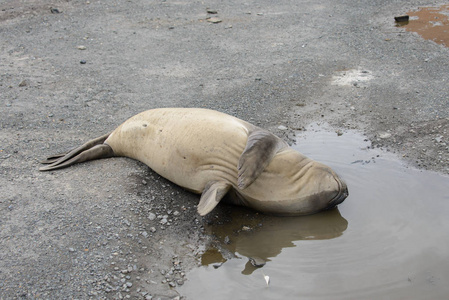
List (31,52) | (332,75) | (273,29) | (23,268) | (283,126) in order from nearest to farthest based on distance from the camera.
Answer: (23,268), (283,126), (332,75), (31,52), (273,29)

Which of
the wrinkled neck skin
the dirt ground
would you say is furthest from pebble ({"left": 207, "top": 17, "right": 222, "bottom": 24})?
the wrinkled neck skin

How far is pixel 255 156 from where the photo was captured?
468 centimetres

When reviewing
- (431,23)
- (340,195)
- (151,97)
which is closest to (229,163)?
(340,195)

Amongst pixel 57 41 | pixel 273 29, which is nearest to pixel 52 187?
pixel 57 41

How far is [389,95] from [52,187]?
4715 millimetres

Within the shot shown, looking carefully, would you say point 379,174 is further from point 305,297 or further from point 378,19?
point 378,19

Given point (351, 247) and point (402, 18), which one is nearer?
point (351, 247)

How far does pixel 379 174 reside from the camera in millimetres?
5176

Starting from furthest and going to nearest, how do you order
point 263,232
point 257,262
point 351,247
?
point 263,232 < point 351,247 < point 257,262

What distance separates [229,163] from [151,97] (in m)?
2.86

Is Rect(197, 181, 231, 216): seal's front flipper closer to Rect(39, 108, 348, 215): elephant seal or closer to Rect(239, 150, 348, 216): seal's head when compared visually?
Rect(39, 108, 348, 215): elephant seal

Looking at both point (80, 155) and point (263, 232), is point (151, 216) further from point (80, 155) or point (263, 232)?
point (80, 155)

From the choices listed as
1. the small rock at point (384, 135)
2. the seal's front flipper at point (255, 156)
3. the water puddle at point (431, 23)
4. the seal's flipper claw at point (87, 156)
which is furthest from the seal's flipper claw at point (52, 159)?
the water puddle at point (431, 23)

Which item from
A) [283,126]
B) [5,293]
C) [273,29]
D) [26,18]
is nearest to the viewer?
[5,293]
